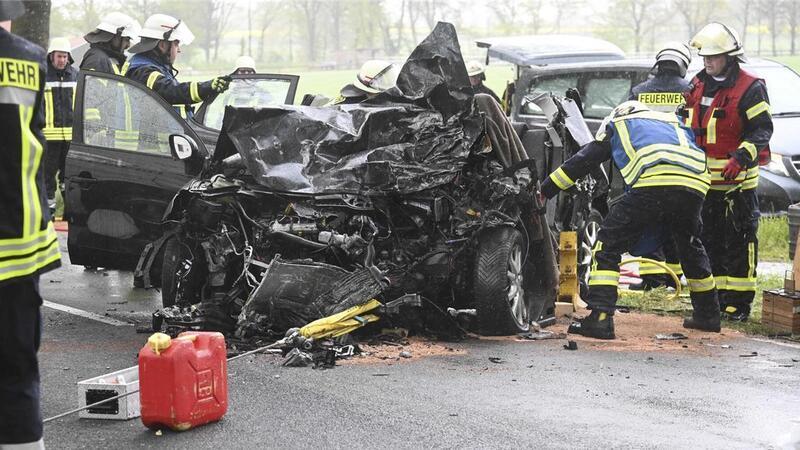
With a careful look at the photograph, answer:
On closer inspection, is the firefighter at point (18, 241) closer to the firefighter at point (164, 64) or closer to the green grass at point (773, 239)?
the firefighter at point (164, 64)

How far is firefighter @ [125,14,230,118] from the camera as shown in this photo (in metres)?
9.63

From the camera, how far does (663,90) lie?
361 inches

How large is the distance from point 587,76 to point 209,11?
141 feet

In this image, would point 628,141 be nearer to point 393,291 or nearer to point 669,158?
point 669,158

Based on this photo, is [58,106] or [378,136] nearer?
[378,136]

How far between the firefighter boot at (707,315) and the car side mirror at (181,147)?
365 cm

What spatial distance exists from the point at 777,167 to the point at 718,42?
14.4 ft

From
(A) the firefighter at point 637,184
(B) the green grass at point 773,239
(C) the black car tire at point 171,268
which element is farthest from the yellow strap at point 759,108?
(C) the black car tire at point 171,268

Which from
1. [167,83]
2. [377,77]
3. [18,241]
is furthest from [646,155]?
[18,241]

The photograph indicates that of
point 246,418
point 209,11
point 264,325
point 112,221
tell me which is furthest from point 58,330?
point 209,11

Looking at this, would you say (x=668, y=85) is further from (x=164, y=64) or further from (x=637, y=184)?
(x=164, y=64)

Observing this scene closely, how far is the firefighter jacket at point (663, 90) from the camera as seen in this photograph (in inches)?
356

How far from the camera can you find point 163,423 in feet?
17.5

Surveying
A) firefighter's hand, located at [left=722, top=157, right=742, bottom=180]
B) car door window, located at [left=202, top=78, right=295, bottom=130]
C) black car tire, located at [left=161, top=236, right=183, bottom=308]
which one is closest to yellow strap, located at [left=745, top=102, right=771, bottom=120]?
firefighter's hand, located at [left=722, top=157, right=742, bottom=180]
